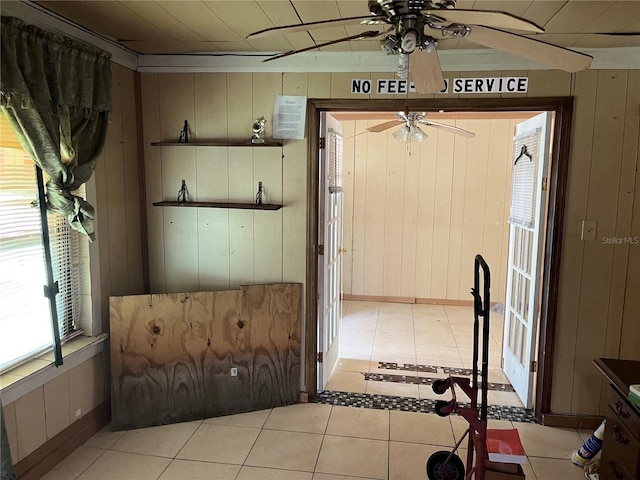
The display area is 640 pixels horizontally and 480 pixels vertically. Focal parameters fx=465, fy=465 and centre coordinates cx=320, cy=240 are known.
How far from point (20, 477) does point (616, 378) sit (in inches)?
112

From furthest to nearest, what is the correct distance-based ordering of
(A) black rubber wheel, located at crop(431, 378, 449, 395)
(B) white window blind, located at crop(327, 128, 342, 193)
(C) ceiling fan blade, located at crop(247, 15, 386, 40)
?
(B) white window blind, located at crop(327, 128, 342, 193) → (A) black rubber wheel, located at crop(431, 378, 449, 395) → (C) ceiling fan blade, located at crop(247, 15, 386, 40)

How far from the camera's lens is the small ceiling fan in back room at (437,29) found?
52.8 inches

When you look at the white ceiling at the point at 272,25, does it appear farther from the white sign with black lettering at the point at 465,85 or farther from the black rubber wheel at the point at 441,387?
the black rubber wheel at the point at 441,387

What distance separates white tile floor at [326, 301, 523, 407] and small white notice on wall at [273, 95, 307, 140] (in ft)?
6.20

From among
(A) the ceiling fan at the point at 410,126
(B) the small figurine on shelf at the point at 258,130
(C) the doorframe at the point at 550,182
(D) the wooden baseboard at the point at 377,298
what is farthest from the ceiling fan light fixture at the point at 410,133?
(D) the wooden baseboard at the point at 377,298

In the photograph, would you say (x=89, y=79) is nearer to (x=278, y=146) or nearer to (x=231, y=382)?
(x=278, y=146)

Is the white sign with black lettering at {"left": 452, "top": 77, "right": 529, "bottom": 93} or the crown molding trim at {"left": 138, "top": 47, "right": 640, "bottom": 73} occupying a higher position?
the crown molding trim at {"left": 138, "top": 47, "right": 640, "bottom": 73}

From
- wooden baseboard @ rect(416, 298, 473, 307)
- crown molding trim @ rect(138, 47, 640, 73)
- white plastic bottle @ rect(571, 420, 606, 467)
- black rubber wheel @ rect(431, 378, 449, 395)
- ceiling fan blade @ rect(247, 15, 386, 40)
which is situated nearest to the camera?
ceiling fan blade @ rect(247, 15, 386, 40)

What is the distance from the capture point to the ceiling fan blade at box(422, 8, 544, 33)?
1.28 meters

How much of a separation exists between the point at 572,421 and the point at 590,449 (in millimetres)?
480

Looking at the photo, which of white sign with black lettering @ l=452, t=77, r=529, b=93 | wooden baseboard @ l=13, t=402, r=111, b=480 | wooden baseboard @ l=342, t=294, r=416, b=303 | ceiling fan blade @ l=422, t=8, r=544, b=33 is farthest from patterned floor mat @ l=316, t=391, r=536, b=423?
wooden baseboard @ l=342, t=294, r=416, b=303

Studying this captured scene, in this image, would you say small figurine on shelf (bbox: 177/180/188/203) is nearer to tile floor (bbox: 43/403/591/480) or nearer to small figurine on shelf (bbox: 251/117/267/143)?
small figurine on shelf (bbox: 251/117/267/143)

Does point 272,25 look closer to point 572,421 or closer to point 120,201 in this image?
point 120,201

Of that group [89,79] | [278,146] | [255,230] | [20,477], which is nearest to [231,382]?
[255,230]
